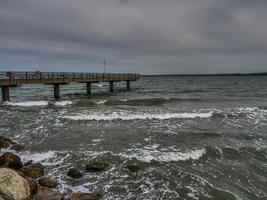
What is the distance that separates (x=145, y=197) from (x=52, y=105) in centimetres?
2437

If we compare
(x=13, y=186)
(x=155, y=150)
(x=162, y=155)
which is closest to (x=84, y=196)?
(x=13, y=186)

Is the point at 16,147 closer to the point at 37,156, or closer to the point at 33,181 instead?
the point at 37,156

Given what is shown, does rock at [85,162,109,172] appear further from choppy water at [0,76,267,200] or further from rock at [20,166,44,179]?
rock at [20,166,44,179]

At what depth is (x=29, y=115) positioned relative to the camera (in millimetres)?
23969

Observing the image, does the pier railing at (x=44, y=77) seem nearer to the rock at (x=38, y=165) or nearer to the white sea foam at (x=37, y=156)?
the white sea foam at (x=37, y=156)

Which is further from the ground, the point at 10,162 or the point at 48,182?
the point at 10,162

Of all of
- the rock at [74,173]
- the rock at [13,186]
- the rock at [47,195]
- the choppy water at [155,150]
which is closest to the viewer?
the rock at [13,186]

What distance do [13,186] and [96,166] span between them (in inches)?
141

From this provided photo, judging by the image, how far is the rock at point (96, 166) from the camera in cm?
1076

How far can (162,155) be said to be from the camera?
1268 cm

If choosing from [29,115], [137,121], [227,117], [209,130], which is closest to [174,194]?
[209,130]

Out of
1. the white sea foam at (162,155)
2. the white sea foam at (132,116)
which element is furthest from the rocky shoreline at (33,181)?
the white sea foam at (132,116)

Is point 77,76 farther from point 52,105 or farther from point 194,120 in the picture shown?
point 194,120

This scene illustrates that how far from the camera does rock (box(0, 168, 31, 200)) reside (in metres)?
7.59
